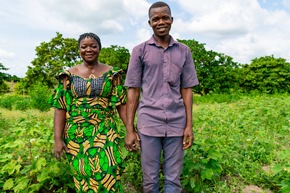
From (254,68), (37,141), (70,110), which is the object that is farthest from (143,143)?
(254,68)

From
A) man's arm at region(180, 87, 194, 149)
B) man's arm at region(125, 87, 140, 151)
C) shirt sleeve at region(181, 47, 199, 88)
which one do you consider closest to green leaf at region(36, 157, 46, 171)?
man's arm at region(125, 87, 140, 151)

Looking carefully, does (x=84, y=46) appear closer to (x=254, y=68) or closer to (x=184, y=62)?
(x=184, y=62)

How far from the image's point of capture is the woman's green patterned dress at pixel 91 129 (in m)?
2.46

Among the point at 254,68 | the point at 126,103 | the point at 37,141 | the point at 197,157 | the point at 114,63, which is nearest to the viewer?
the point at 126,103

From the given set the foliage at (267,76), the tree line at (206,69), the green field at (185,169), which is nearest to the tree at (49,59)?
the tree line at (206,69)

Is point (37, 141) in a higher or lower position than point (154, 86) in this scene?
lower

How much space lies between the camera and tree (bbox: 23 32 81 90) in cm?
2968

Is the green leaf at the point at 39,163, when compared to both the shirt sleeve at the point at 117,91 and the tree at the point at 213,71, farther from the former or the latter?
the tree at the point at 213,71

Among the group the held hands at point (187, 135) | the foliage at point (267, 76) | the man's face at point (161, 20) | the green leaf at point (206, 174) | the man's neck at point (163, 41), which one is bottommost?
the green leaf at point (206, 174)

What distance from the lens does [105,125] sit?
254 centimetres

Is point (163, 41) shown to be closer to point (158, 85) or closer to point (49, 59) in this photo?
point (158, 85)

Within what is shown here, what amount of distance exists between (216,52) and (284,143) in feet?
74.8

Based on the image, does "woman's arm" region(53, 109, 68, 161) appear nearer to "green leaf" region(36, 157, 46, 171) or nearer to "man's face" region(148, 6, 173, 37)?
"green leaf" region(36, 157, 46, 171)

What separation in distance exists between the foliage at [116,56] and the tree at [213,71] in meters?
5.29
